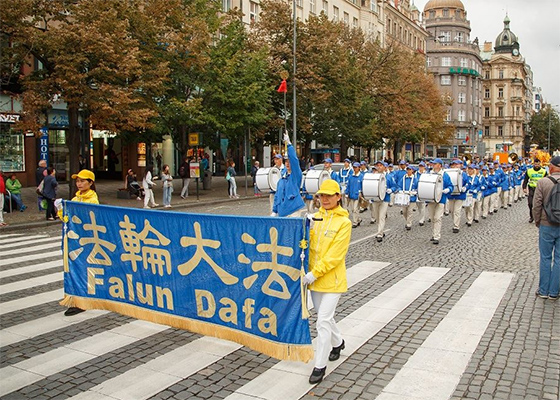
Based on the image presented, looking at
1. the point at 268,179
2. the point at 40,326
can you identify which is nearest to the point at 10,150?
the point at 268,179

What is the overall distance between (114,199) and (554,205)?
2297cm

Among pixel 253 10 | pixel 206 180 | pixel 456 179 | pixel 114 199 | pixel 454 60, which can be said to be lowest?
pixel 114 199

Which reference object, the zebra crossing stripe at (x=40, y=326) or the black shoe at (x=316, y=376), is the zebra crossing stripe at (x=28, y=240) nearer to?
the zebra crossing stripe at (x=40, y=326)

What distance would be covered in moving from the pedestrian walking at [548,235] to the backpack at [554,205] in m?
0.01

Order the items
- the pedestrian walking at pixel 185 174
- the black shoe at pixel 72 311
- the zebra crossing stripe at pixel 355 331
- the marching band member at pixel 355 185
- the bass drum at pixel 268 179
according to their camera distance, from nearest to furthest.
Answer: the zebra crossing stripe at pixel 355 331 < the black shoe at pixel 72 311 < the bass drum at pixel 268 179 < the marching band member at pixel 355 185 < the pedestrian walking at pixel 185 174

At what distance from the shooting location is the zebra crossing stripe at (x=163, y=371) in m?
5.46

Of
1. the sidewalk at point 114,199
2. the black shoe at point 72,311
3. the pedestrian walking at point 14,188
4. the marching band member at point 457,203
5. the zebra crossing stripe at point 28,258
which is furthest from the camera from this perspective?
the pedestrian walking at point 14,188

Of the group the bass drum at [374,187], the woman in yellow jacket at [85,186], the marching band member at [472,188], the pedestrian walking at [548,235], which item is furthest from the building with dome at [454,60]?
the woman in yellow jacket at [85,186]

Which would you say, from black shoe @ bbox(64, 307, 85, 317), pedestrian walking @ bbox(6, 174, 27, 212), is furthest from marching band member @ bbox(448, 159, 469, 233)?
pedestrian walking @ bbox(6, 174, 27, 212)

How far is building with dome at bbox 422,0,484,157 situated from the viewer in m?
105

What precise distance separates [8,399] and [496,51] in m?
156

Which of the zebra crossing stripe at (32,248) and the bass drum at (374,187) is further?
the bass drum at (374,187)

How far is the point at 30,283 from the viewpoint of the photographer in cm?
1012

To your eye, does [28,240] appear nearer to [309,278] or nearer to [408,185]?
[408,185]
